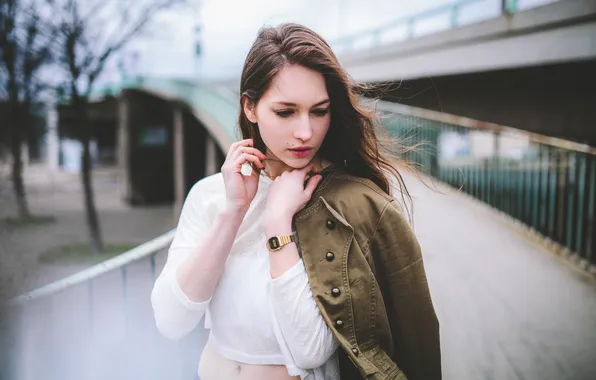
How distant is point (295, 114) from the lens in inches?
52.7

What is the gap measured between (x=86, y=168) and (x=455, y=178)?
27.4 feet

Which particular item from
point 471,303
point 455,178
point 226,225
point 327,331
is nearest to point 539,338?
point 471,303

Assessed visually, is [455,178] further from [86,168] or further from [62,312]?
[86,168]

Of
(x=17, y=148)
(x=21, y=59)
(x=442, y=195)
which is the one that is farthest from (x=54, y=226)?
(x=442, y=195)

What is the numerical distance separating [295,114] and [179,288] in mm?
590

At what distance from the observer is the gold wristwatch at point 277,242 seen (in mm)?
1292

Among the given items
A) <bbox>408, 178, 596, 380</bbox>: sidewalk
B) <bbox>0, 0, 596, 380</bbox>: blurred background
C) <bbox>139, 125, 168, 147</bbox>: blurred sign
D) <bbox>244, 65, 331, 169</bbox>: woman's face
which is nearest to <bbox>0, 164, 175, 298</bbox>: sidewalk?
<bbox>0, 0, 596, 380</bbox>: blurred background

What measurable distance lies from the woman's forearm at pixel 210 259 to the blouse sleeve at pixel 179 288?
1.2 inches

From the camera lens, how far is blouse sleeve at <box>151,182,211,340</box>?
136 centimetres

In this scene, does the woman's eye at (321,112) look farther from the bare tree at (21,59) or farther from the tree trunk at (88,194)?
the tree trunk at (88,194)

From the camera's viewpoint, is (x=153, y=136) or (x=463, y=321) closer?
(x=463, y=321)

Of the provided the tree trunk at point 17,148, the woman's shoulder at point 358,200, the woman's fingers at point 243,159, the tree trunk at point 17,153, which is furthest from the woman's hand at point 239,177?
the tree trunk at point 17,153

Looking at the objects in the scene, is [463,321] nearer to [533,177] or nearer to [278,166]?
[278,166]

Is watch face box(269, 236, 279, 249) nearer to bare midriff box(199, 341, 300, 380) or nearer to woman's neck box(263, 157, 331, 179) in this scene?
woman's neck box(263, 157, 331, 179)
